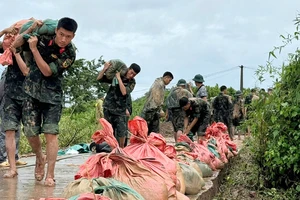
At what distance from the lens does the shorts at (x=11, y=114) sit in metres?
5.46

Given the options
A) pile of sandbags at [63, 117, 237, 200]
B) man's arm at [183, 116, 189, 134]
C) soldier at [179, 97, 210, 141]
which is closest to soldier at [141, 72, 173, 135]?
soldier at [179, 97, 210, 141]

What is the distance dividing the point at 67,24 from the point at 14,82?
1.37m

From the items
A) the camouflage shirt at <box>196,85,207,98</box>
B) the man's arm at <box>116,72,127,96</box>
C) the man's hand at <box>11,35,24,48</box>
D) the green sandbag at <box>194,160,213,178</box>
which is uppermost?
the man's hand at <box>11,35,24,48</box>

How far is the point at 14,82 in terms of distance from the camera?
18.6ft

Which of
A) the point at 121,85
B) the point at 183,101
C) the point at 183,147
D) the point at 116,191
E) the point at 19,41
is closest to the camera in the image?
the point at 116,191

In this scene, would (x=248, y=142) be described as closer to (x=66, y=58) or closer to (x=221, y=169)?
(x=221, y=169)

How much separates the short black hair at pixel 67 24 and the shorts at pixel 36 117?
787 mm

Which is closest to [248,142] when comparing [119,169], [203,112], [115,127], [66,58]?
[115,127]

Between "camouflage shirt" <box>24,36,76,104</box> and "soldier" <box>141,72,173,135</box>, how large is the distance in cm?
431

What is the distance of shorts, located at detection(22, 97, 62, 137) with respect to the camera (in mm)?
4934

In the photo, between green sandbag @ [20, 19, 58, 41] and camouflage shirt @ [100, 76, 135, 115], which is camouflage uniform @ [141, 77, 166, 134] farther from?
green sandbag @ [20, 19, 58, 41]

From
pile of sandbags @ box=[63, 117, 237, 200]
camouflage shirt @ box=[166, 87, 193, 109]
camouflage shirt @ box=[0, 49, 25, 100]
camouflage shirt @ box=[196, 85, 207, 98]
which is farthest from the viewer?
camouflage shirt @ box=[196, 85, 207, 98]

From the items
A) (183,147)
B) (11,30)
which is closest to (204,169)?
(183,147)

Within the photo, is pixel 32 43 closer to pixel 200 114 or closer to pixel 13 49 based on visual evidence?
pixel 13 49
